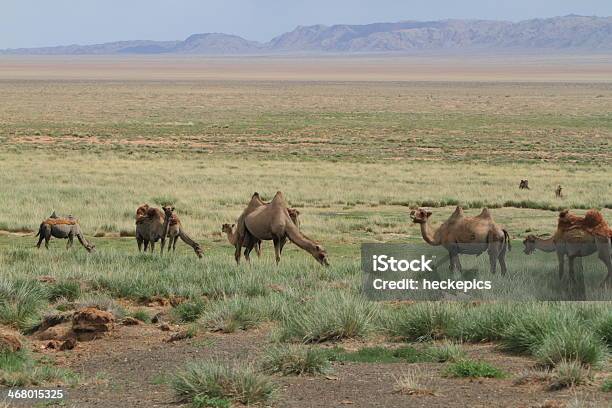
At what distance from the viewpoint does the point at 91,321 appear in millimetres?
10484

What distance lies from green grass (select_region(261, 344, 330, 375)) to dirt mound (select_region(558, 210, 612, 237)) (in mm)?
4403

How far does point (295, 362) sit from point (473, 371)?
1.60m

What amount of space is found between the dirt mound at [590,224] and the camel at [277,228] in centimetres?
391

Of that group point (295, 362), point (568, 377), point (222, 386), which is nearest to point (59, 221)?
point (295, 362)

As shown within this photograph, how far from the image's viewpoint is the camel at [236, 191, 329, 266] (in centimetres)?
1494

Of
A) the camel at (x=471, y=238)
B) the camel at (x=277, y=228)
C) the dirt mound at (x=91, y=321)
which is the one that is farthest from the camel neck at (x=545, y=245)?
the dirt mound at (x=91, y=321)

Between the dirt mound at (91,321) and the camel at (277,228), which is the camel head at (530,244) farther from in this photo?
the dirt mound at (91,321)

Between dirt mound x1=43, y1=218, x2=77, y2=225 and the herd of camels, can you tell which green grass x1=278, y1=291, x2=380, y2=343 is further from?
dirt mound x1=43, y1=218, x2=77, y2=225

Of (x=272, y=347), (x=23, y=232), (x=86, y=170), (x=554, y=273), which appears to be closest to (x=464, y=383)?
(x=272, y=347)

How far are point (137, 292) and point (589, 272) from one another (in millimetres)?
5903

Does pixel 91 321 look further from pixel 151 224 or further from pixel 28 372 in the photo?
pixel 151 224

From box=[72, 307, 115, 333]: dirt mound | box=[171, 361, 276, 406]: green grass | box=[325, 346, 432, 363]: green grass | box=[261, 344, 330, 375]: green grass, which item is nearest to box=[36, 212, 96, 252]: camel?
box=[72, 307, 115, 333]: dirt mound

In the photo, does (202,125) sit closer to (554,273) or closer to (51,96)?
(51,96)

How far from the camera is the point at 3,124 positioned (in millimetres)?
69000
